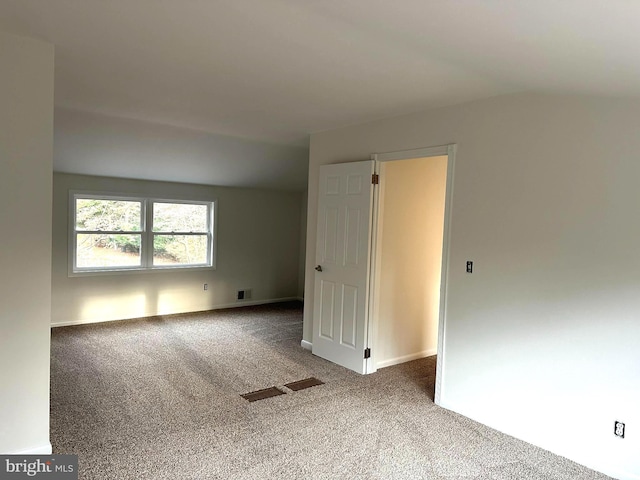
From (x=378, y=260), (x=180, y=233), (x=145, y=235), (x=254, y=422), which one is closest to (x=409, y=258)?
(x=378, y=260)

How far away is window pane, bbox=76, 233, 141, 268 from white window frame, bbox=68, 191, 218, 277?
6 cm

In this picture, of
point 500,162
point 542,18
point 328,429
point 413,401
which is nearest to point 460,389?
point 413,401

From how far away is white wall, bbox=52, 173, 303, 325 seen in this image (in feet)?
18.0

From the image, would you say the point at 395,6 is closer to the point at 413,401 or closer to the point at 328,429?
the point at 328,429

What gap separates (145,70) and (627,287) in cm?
317

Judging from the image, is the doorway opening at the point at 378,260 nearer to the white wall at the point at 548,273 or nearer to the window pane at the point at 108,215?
the white wall at the point at 548,273

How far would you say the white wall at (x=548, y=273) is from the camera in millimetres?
2494

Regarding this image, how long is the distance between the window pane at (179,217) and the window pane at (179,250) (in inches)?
4.7

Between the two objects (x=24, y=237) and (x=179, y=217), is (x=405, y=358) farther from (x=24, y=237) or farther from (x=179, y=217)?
(x=179, y=217)

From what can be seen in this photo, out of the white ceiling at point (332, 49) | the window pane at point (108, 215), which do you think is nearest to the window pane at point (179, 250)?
the window pane at point (108, 215)

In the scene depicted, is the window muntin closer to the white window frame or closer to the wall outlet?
the white window frame

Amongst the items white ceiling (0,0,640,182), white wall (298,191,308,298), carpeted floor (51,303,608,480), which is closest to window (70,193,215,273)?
carpeted floor (51,303,608,480)

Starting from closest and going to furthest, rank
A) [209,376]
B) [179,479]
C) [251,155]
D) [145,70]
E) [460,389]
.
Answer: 1. [179,479]
2. [145,70]
3. [460,389]
4. [209,376]
5. [251,155]

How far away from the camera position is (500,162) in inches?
120
